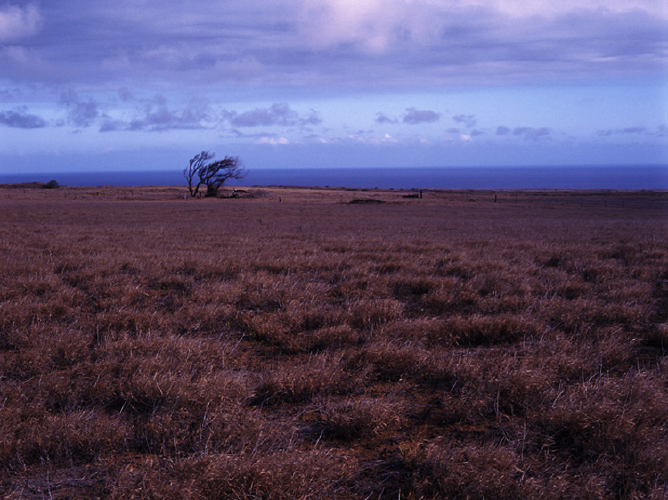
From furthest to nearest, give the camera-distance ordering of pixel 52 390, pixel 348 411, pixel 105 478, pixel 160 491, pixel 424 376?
pixel 424 376, pixel 52 390, pixel 348 411, pixel 105 478, pixel 160 491

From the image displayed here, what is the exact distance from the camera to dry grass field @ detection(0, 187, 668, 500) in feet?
8.77

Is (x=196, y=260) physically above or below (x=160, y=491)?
above

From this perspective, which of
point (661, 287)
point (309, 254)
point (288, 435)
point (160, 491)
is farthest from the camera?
point (309, 254)

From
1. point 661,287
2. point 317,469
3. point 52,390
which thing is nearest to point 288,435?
point 317,469

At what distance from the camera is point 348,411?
340 centimetres

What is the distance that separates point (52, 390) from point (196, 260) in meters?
5.24

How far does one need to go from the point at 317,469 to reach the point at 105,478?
47.6 inches

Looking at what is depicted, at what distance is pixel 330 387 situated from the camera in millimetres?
3900

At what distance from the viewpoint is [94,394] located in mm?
3609

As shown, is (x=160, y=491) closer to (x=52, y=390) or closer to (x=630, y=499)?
(x=52, y=390)

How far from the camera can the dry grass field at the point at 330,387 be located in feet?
8.77

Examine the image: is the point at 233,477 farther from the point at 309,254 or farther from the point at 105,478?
the point at 309,254

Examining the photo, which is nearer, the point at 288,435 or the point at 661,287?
the point at 288,435

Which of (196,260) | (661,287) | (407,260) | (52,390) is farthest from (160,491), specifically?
(661,287)
